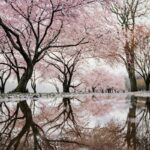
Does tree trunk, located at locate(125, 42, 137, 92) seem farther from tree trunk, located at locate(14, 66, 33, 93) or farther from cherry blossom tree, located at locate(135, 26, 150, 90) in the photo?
tree trunk, located at locate(14, 66, 33, 93)

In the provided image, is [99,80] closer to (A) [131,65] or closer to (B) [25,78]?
(A) [131,65]

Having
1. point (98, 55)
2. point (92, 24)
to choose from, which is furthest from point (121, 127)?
point (98, 55)

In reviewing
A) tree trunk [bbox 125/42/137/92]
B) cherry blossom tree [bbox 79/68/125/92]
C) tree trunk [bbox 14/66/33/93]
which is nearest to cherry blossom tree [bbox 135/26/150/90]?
tree trunk [bbox 125/42/137/92]

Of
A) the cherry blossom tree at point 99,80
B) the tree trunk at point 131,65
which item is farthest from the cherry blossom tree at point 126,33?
the cherry blossom tree at point 99,80

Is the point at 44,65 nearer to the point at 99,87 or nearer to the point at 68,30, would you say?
the point at 68,30

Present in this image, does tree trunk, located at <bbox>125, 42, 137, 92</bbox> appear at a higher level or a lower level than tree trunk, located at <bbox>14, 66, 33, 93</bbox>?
higher

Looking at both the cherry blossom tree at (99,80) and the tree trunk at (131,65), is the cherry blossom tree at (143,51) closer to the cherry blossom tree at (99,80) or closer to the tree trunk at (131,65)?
the tree trunk at (131,65)

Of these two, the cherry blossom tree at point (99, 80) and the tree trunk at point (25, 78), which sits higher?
the cherry blossom tree at point (99, 80)

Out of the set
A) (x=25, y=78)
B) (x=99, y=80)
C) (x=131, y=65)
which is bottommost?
(x=25, y=78)

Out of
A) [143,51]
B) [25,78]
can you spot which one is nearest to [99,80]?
[143,51]

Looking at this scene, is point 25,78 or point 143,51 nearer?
point 25,78

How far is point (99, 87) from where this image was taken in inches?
3393

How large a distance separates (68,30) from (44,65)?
1886 cm

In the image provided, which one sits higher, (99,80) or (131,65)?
(99,80)
